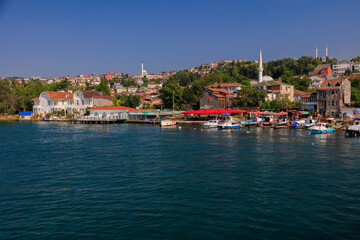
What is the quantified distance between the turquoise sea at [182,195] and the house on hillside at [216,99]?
4796cm

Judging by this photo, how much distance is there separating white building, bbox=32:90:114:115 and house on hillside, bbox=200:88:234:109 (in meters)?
35.5

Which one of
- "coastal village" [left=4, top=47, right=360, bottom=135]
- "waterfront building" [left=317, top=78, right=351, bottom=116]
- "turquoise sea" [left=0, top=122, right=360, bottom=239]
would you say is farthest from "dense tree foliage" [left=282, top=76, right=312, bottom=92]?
"turquoise sea" [left=0, top=122, right=360, bottom=239]

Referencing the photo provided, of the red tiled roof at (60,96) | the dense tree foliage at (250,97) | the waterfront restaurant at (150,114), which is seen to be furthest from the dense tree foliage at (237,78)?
the red tiled roof at (60,96)

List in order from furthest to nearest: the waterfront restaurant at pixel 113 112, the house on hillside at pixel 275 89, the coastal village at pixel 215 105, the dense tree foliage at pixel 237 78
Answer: the dense tree foliage at pixel 237 78 → the waterfront restaurant at pixel 113 112 → the house on hillside at pixel 275 89 → the coastal village at pixel 215 105

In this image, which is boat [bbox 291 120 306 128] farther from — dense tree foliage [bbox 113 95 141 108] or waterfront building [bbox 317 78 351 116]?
dense tree foliage [bbox 113 95 141 108]

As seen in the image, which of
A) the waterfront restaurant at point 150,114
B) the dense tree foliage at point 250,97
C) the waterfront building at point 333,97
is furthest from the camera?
the waterfront restaurant at point 150,114

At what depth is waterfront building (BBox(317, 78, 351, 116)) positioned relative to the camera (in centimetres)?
6066

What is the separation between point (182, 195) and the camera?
54.9ft

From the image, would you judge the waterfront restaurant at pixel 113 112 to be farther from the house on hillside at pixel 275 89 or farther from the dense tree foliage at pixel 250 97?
the house on hillside at pixel 275 89

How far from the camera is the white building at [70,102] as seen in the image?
295 feet

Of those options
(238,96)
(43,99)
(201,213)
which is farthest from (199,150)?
(43,99)

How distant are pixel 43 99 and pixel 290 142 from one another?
86316 millimetres

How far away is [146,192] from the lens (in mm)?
17297

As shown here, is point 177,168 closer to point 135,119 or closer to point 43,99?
point 135,119
